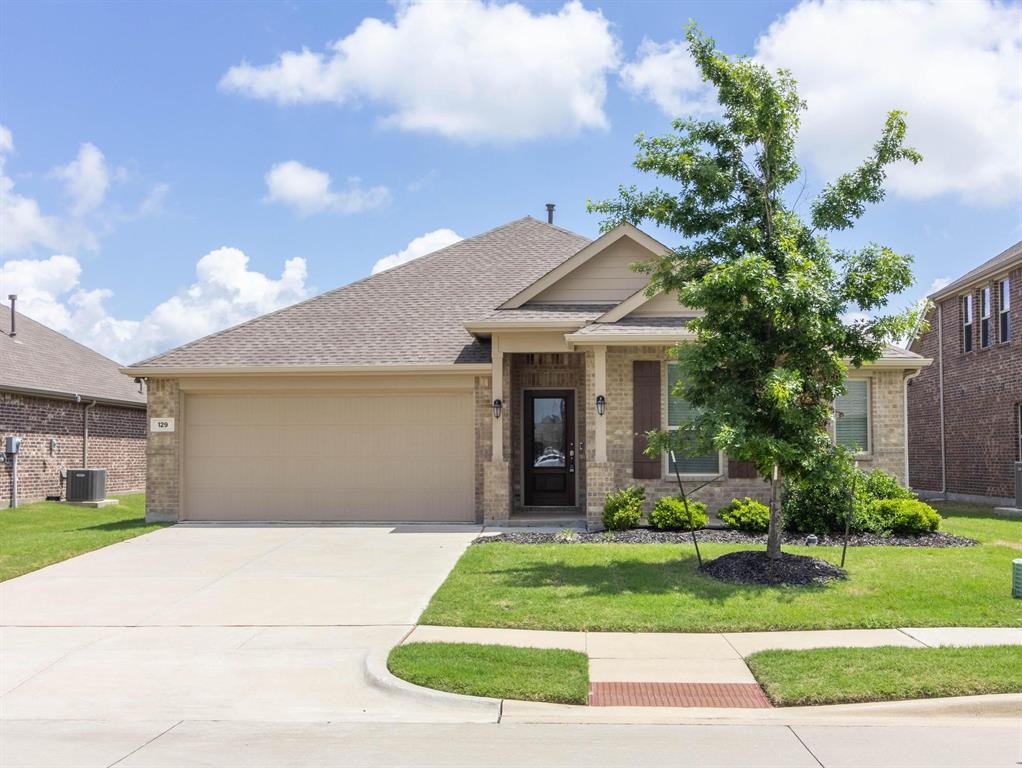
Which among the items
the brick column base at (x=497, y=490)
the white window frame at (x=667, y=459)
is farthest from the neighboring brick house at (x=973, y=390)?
the brick column base at (x=497, y=490)

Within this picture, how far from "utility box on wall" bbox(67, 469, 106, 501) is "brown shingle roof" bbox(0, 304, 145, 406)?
2.22m

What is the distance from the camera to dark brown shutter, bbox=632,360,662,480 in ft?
50.7

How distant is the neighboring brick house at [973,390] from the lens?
21.5 meters

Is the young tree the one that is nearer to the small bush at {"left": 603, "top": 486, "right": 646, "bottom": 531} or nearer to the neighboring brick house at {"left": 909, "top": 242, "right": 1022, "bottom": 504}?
the small bush at {"left": 603, "top": 486, "right": 646, "bottom": 531}

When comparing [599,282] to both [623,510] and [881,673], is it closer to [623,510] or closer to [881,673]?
[623,510]

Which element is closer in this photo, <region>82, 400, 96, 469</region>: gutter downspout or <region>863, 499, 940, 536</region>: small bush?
<region>863, 499, 940, 536</region>: small bush

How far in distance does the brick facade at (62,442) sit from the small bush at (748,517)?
1700 centimetres

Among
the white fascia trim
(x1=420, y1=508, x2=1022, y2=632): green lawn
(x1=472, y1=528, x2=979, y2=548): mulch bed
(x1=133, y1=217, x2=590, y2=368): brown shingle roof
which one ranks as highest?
(x1=133, y1=217, x2=590, y2=368): brown shingle roof

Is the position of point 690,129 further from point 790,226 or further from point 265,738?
point 265,738

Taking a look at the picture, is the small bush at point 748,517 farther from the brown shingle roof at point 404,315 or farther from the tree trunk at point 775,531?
the brown shingle roof at point 404,315

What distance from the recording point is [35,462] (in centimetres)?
2241

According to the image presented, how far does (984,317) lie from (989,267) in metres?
1.39

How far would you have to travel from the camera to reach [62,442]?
23.6 metres


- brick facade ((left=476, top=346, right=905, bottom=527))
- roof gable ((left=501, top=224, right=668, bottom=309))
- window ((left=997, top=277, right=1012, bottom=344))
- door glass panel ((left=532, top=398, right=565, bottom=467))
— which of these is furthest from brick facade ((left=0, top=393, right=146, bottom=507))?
window ((left=997, top=277, right=1012, bottom=344))
